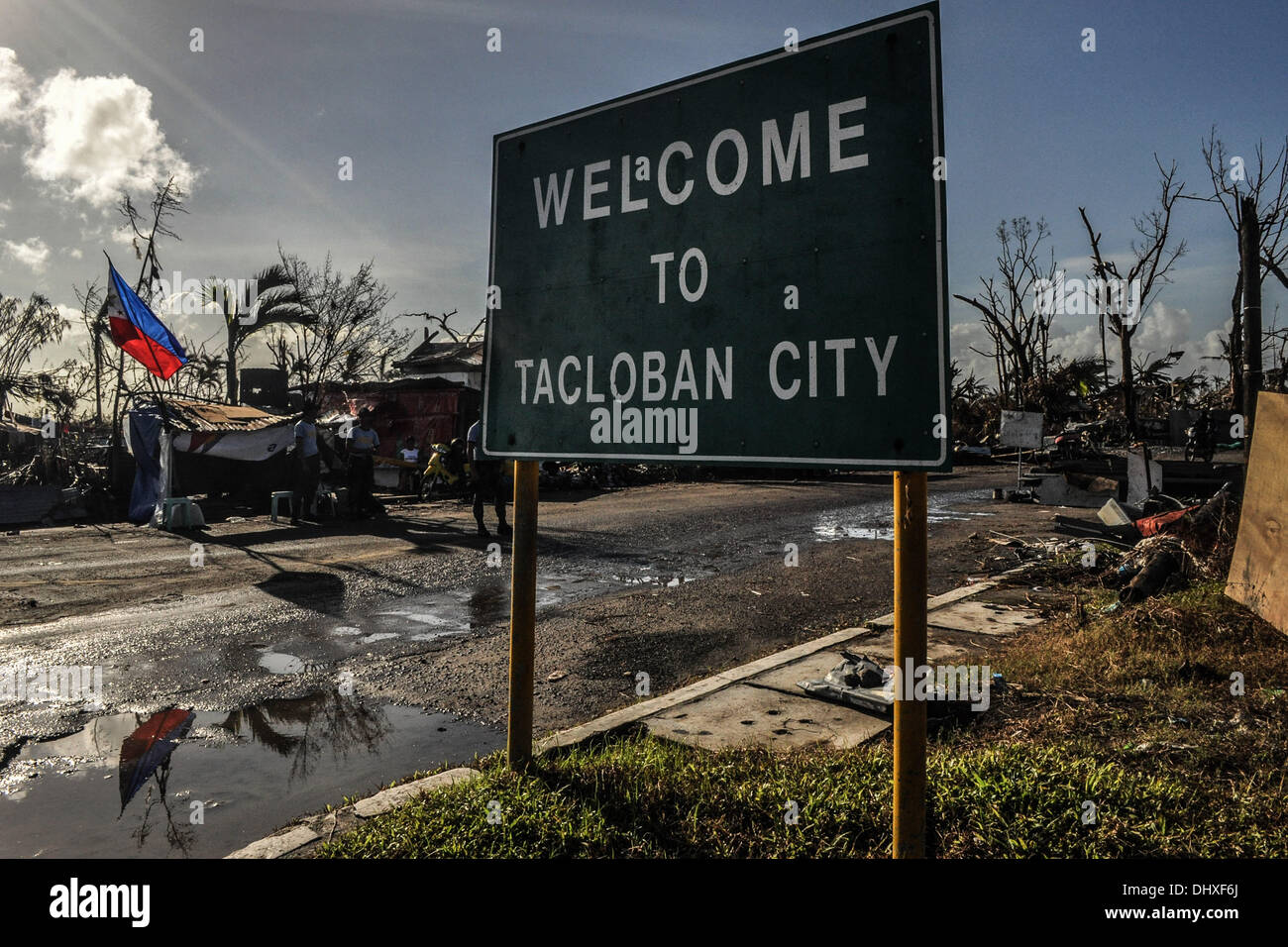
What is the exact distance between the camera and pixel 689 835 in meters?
2.85

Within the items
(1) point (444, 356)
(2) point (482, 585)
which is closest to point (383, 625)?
(2) point (482, 585)

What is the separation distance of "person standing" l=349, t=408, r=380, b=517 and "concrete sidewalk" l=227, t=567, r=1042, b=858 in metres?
10.2

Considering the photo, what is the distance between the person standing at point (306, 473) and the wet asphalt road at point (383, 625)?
149 centimetres

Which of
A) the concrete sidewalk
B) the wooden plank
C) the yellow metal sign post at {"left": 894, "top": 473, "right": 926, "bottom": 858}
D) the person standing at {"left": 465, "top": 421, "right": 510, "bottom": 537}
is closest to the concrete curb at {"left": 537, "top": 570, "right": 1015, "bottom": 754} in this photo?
the concrete sidewalk

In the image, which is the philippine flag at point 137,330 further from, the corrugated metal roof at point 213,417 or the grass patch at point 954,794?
the grass patch at point 954,794

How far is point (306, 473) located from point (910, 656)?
45.8 ft

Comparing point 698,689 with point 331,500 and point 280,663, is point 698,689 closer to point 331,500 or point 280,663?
point 280,663

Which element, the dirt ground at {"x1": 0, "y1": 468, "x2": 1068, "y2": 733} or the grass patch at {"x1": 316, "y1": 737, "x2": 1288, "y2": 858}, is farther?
the dirt ground at {"x1": 0, "y1": 468, "x2": 1068, "y2": 733}

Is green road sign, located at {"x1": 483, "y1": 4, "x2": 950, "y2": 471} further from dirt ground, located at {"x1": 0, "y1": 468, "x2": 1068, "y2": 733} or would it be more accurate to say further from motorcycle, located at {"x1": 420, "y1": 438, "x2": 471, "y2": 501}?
motorcycle, located at {"x1": 420, "y1": 438, "x2": 471, "y2": 501}

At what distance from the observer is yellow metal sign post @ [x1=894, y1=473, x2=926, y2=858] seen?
2234mm

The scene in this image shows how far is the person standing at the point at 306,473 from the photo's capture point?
46.4 ft
